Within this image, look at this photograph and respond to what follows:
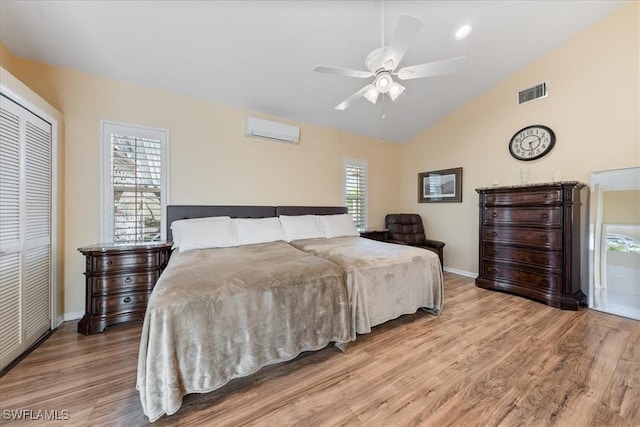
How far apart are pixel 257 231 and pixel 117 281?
4.80 ft

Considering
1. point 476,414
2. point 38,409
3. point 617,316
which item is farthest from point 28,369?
point 617,316

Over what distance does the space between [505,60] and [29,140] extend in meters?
5.36

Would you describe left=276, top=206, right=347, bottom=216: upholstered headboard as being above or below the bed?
above

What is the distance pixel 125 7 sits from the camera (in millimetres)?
1968

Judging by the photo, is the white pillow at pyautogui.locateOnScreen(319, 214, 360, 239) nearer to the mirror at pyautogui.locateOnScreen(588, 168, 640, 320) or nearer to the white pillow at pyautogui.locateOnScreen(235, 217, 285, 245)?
the white pillow at pyautogui.locateOnScreen(235, 217, 285, 245)

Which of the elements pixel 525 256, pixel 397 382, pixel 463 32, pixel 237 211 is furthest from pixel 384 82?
pixel 525 256

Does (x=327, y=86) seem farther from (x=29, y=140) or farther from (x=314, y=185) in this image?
(x=29, y=140)

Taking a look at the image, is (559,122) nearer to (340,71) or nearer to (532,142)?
(532,142)

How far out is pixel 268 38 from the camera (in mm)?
2400

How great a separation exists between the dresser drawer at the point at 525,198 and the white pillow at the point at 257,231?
3.05 m

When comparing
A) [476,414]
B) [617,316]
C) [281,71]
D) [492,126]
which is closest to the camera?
[476,414]

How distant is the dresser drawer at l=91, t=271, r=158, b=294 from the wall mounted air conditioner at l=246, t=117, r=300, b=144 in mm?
2231

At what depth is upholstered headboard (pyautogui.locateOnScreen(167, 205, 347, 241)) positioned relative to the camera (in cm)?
300

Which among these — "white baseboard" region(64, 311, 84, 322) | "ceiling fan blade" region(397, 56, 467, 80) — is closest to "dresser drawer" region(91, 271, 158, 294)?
"white baseboard" region(64, 311, 84, 322)
